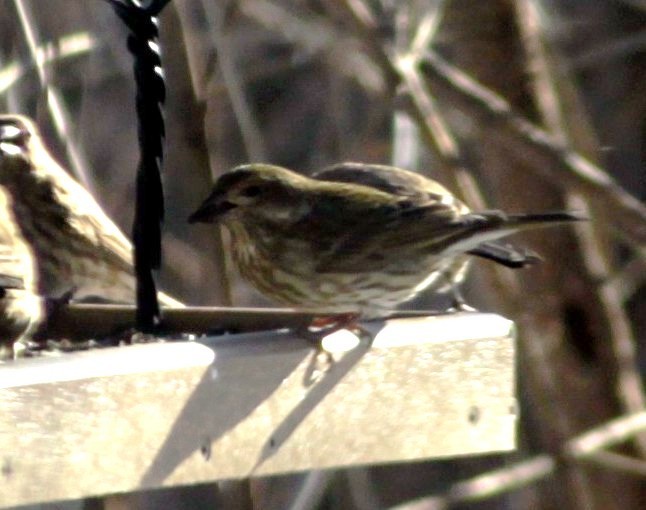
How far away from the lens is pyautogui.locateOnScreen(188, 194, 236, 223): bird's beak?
490cm

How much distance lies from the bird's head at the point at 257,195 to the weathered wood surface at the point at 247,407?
1.22m

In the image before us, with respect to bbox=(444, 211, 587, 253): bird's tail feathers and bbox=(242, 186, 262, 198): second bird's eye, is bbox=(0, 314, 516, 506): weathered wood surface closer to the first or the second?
bbox=(444, 211, 587, 253): bird's tail feathers

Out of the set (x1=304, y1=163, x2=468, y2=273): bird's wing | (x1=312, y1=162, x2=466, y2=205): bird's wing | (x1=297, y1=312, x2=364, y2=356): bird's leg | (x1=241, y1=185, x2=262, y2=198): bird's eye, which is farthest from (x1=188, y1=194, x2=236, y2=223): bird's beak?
(x1=297, y1=312, x2=364, y2=356): bird's leg

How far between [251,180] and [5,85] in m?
1.04

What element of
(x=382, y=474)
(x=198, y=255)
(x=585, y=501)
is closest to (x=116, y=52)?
(x=198, y=255)

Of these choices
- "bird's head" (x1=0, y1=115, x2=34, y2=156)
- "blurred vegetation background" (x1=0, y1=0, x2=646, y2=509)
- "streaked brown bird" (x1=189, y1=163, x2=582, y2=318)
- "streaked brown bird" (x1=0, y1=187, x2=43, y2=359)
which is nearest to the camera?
"streaked brown bird" (x1=0, y1=187, x2=43, y2=359)

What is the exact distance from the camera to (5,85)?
5.70m

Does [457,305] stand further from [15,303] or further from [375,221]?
[15,303]

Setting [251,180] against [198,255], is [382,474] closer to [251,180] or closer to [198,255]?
[198,255]

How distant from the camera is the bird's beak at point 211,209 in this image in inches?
193

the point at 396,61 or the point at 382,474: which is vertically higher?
the point at 396,61

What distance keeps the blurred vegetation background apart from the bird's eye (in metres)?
0.17

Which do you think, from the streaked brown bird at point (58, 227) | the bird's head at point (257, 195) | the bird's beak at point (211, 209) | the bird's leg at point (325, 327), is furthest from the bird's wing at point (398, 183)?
the bird's leg at point (325, 327)

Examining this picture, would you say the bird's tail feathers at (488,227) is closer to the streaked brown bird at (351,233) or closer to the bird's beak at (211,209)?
the streaked brown bird at (351,233)
